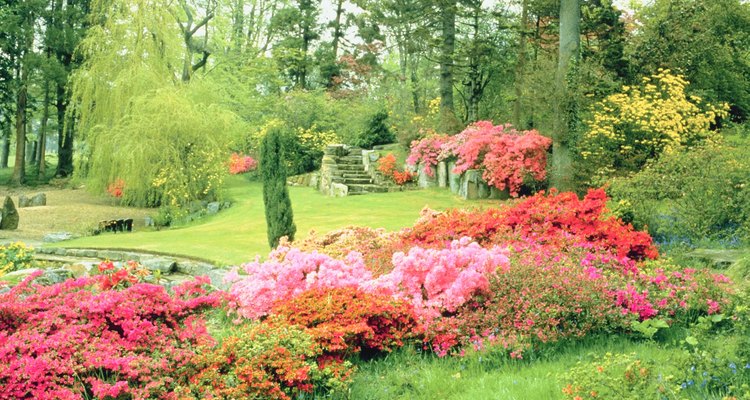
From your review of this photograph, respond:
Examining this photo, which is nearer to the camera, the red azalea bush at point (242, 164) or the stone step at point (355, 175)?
the stone step at point (355, 175)

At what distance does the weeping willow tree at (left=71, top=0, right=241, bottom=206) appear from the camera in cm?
1819

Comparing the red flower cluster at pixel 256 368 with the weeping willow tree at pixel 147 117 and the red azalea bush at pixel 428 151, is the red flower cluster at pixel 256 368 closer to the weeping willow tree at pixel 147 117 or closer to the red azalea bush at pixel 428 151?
the red azalea bush at pixel 428 151

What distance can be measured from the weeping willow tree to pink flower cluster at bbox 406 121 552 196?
7543mm

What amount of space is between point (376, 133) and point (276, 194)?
1370 cm

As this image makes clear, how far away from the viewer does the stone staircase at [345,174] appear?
18984mm

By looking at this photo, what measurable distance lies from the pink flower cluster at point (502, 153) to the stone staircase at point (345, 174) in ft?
11.1

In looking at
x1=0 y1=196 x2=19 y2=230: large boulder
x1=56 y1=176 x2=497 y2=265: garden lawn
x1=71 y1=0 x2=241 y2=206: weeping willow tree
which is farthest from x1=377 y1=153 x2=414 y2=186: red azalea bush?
x1=0 y1=196 x2=19 y2=230: large boulder

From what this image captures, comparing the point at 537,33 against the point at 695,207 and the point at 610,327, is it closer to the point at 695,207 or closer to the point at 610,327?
the point at 695,207

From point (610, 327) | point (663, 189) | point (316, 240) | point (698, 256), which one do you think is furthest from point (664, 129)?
point (610, 327)

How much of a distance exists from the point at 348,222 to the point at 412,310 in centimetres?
852

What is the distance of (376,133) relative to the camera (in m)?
23.2

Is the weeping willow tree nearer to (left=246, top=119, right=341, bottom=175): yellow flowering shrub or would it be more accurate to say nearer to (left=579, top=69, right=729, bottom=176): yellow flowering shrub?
(left=246, top=119, right=341, bottom=175): yellow flowering shrub

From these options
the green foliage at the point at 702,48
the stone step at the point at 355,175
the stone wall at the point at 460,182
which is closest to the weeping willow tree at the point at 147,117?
the stone step at the point at 355,175

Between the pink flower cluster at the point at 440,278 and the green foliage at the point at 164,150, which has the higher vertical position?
the green foliage at the point at 164,150
